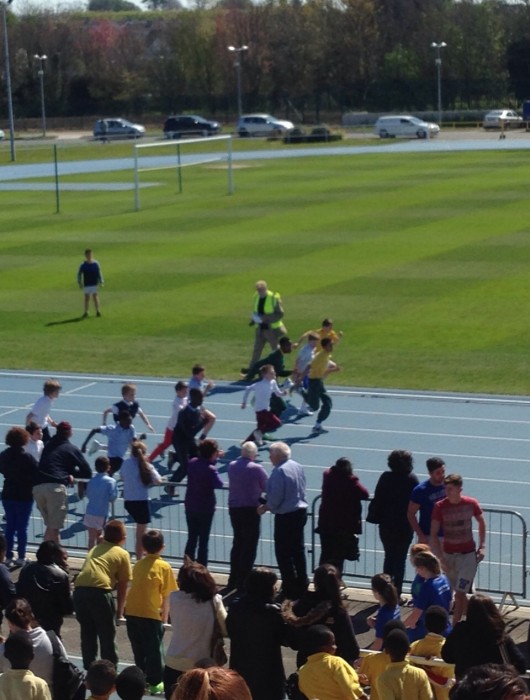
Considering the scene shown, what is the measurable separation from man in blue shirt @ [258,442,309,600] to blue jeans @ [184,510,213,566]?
2.68 ft

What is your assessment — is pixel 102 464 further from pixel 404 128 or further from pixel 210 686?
pixel 404 128

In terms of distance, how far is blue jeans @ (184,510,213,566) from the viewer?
13.2 meters

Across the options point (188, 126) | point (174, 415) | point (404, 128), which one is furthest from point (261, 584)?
point (188, 126)

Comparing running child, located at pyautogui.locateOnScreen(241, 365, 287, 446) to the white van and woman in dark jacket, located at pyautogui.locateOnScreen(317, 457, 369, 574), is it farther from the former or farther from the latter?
the white van

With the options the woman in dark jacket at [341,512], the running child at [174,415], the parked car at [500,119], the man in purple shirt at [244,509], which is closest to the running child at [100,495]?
the man in purple shirt at [244,509]

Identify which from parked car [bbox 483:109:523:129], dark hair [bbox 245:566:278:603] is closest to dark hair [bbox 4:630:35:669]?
dark hair [bbox 245:566:278:603]

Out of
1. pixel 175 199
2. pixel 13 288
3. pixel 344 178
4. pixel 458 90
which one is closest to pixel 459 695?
pixel 13 288

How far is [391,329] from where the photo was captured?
84.6 feet

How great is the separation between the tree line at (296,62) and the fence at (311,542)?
8969 cm

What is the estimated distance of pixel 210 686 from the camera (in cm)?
483

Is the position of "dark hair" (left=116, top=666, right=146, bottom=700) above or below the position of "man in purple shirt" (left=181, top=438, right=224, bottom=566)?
above

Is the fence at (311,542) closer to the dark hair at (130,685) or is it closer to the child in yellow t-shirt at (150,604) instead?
the child in yellow t-shirt at (150,604)

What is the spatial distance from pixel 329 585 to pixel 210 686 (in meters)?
3.91

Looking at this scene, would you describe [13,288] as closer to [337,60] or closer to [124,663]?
[124,663]
